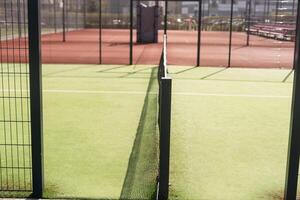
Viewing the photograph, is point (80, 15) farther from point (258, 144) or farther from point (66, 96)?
point (258, 144)

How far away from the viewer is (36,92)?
14.1 feet

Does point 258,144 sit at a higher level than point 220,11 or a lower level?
lower

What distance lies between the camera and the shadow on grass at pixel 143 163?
481cm

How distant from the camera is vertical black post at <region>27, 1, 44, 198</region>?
419 cm

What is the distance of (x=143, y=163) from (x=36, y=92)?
1995 mm

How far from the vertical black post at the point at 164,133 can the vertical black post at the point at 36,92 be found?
116 centimetres

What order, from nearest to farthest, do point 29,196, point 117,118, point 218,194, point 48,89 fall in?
1. point 29,196
2. point 218,194
3. point 117,118
4. point 48,89

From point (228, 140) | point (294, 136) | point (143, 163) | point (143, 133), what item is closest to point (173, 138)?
point (143, 133)

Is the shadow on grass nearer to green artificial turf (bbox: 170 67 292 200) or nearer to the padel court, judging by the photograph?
the padel court

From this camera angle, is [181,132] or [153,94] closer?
[181,132]

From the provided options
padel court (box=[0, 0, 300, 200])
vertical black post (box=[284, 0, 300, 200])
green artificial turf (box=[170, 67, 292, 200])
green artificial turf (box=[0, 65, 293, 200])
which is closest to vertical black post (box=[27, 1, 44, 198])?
padel court (box=[0, 0, 300, 200])

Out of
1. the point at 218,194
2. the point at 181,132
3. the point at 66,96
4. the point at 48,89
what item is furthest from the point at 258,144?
the point at 48,89

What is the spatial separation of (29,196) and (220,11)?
64.9 metres

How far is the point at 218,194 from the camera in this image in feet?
16.0
